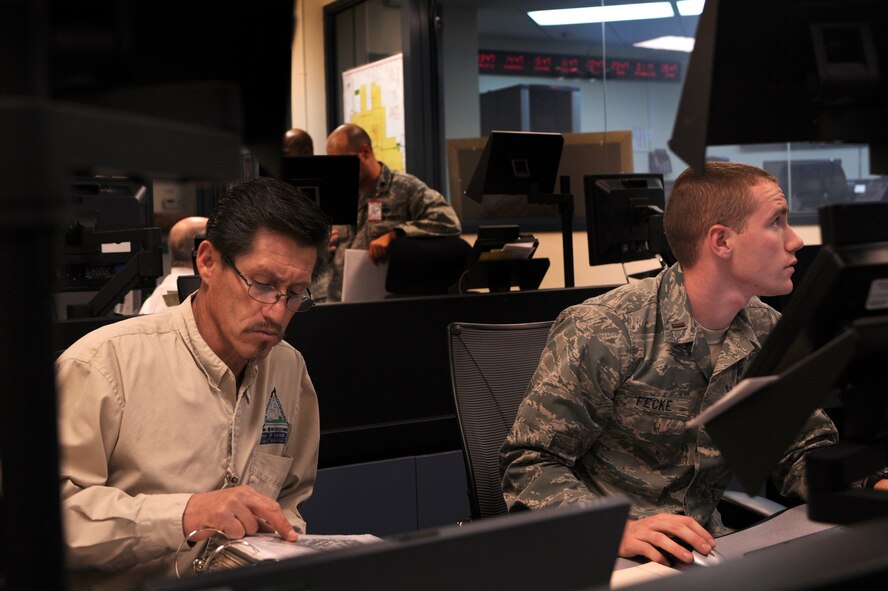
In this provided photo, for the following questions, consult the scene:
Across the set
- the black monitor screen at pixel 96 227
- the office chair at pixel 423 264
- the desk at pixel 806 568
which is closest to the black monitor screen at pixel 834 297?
A: the desk at pixel 806 568

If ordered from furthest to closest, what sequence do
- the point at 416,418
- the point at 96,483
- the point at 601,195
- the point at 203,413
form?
1. the point at 601,195
2. the point at 416,418
3. the point at 203,413
4. the point at 96,483

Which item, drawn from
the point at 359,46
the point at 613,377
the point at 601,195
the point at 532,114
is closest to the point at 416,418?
the point at 601,195

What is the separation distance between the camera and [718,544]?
56.8 inches

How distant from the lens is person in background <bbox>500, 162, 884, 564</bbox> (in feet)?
5.76

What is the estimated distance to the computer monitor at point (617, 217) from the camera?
3.48m

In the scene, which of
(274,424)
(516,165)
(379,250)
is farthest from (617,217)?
(274,424)

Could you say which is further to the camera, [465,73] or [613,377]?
[465,73]

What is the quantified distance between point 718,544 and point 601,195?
2167 mm

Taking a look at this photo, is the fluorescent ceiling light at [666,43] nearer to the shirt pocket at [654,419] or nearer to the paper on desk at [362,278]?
the paper on desk at [362,278]

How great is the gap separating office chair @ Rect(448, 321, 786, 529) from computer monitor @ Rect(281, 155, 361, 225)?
1.87 m

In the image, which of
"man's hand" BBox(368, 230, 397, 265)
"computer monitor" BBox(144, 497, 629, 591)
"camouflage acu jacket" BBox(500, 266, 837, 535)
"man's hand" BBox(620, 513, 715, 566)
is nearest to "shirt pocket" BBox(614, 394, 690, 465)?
"camouflage acu jacket" BBox(500, 266, 837, 535)

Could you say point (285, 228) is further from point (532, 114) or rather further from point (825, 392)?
point (532, 114)

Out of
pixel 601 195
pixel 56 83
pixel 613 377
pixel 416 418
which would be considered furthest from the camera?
pixel 601 195

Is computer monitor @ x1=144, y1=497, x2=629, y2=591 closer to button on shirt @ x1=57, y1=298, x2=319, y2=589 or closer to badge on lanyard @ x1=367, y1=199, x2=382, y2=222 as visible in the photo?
button on shirt @ x1=57, y1=298, x2=319, y2=589
